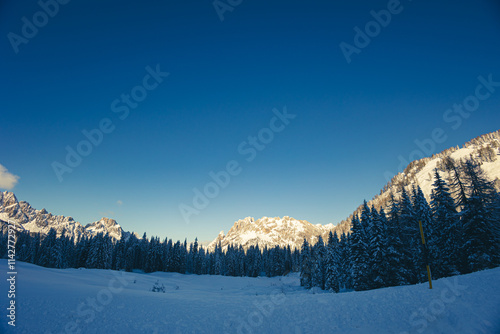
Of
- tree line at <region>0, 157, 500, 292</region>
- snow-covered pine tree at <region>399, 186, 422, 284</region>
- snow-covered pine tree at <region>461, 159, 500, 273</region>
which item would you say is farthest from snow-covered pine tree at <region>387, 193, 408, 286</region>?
snow-covered pine tree at <region>461, 159, 500, 273</region>

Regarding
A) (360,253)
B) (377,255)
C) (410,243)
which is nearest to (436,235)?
(410,243)

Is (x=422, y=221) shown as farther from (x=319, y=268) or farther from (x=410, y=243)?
(x=319, y=268)

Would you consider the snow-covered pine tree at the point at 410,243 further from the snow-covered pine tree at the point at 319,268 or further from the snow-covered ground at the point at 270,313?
the snow-covered pine tree at the point at 319,268

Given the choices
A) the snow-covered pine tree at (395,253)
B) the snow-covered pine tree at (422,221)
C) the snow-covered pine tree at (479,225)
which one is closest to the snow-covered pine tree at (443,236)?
the snow-covered pine tree at (422,221)

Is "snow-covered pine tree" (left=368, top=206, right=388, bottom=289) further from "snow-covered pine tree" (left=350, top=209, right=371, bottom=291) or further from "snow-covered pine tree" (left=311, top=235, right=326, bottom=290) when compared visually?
"snow-covered pine tree" (left=311, top=235, right=326, bottom=290)

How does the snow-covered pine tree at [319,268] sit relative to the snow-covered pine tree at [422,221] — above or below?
below

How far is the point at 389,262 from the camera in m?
29.3

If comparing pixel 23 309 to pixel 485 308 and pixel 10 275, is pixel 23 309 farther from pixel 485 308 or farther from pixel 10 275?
pixel 485 308

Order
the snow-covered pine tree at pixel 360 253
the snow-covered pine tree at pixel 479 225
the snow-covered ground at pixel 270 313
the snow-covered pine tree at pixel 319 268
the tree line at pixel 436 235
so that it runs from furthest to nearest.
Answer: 1. the snow-covered pine tree at pixel 319 268
2. the snow-covered pine tree at pixel 360 253
3. the tree line at pixel 436 235
4. the snow-covered pine tree at pixel 479 225
5. the snow-covered ground at pixel 270 313

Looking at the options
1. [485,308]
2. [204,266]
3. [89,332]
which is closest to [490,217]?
[485,308]

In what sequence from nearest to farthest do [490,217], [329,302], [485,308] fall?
[485,308], [329,302], [490,217]

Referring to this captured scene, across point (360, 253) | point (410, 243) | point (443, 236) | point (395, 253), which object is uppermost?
point (443, 236)

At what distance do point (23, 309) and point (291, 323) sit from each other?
1370cm

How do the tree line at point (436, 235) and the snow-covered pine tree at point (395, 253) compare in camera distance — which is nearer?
the tree line at point (436, 235)
